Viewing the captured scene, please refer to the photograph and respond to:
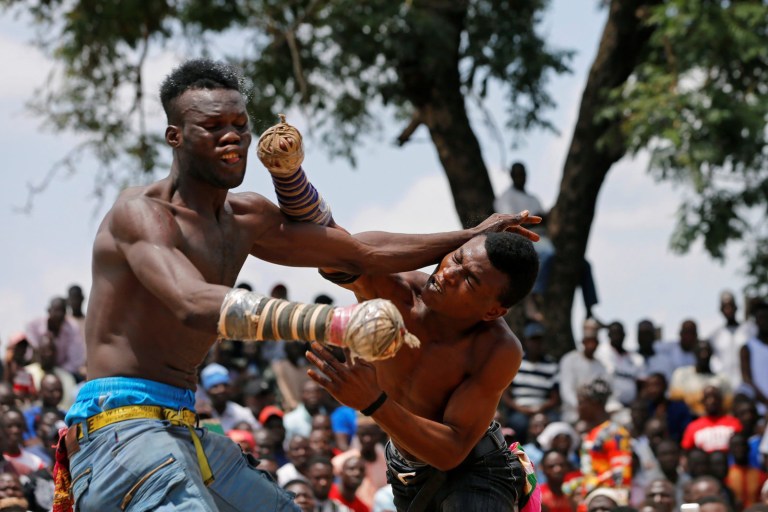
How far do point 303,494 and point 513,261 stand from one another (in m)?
4.05

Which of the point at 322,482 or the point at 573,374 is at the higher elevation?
the point at 573,374

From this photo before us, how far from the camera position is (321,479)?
9680 mm

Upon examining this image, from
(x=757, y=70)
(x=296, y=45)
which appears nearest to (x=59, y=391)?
(x=296, y=45)

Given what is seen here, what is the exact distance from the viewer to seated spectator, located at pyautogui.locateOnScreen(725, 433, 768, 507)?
34.2 feet

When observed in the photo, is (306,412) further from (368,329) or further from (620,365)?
(368,329)

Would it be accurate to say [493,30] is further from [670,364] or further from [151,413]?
[151,413]

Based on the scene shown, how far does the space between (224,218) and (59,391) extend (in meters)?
6.47

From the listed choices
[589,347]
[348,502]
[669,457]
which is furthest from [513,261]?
[589,347]

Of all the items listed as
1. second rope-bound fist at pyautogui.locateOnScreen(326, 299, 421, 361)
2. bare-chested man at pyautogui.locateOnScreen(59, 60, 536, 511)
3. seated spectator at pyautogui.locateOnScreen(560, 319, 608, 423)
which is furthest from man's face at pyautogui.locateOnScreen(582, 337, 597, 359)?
second rope-bound fist at pyautogui.locateOnScreen(326, 299, 421, 361)

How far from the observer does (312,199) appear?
5406 millimetres

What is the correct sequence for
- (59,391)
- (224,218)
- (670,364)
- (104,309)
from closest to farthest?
(104,309) < (224,218) < (59,391) < (670,364)

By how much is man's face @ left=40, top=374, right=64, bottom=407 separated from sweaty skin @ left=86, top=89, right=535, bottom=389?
6249 mm

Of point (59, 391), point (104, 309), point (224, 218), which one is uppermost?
point (224, 218)

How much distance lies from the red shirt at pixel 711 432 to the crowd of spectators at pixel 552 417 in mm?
11
